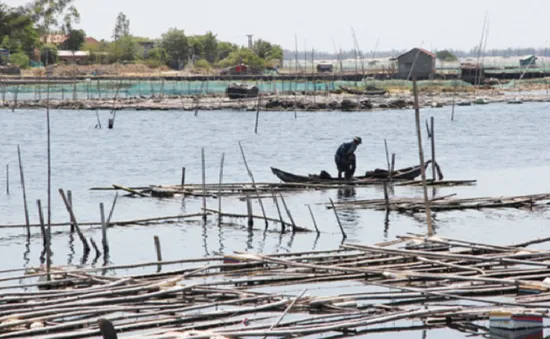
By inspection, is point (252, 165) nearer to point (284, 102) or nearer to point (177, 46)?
point (284, 102)

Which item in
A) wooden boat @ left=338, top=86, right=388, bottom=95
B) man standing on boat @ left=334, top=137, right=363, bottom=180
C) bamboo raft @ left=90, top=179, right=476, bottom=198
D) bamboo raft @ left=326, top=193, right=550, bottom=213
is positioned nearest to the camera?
bamboo raft @ left=326, top=193, right=550, bottom=213

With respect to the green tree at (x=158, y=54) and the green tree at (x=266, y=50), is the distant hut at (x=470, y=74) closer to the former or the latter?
the green tree at (x=266, y=50)

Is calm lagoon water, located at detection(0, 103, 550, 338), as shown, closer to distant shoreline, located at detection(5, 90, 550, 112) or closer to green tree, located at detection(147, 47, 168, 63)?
distant shoreline, located at detection(5, 90, 550, 112)

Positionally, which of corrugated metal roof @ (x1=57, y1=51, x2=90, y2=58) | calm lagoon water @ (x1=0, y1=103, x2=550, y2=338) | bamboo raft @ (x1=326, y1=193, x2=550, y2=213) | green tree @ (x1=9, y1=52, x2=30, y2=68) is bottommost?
calm lagoon water @ (x1=0, y1=103, x2=550, y2=338)

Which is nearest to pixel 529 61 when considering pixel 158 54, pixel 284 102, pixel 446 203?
pixel 158 54

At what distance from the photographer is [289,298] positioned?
9.18 metres

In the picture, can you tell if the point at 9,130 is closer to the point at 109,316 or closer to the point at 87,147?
the point at 87,147

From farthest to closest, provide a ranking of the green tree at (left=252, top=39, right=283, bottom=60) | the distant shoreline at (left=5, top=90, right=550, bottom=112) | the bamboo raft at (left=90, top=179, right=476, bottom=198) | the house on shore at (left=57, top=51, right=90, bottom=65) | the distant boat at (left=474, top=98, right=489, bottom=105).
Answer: the green tree at (left=252, top=39, right=283, bottom=60) → the house on shore at (left=57, top=51, right=90, bottom=65) → the distant boat at (left=474, top=98, right=489, bottom=105) → the distant shoreline at (left=5, top=90, right=550, bottom=112) → the bamboo raft at (left=90, top=179, right=476, bottom=198)

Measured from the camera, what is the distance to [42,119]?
62.8 meters

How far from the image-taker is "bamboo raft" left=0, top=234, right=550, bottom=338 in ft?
27.9

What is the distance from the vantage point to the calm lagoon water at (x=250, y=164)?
1711 centimetres

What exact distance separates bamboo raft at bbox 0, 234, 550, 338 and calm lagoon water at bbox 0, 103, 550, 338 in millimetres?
452

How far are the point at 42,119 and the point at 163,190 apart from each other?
44.0 meters

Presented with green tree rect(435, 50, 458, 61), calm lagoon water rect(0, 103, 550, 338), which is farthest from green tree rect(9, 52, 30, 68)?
green tree rect(435, 50, 458, 61)
